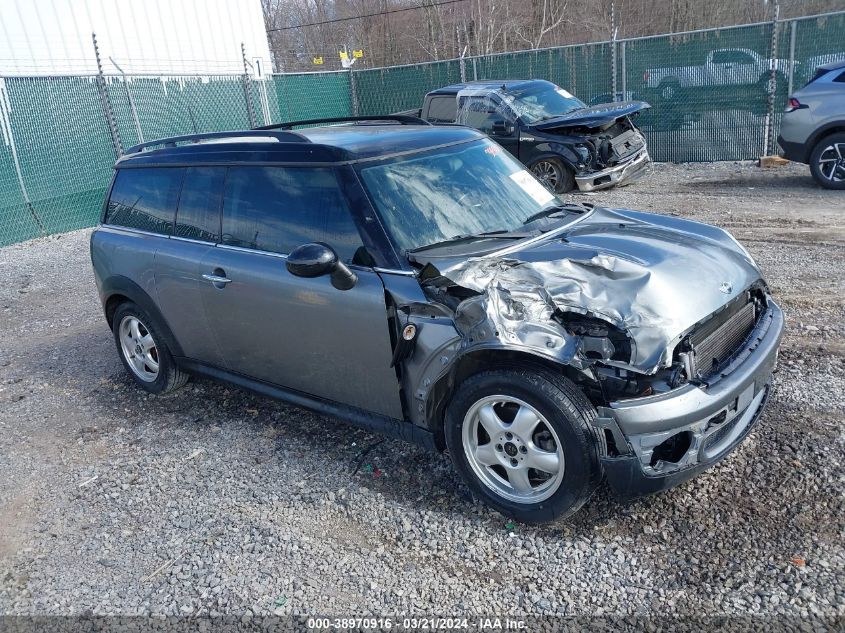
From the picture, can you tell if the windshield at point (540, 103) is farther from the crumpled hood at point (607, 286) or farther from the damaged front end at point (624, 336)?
the damaged front end at point (624, 336)

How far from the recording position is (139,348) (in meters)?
5.31

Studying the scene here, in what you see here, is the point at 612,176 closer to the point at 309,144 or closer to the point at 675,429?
the point at 309,144

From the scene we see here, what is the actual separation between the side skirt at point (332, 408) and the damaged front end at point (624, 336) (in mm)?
141

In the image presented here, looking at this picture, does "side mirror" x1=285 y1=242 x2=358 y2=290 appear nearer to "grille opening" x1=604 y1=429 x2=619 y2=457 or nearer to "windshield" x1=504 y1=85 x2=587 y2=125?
"grille opening" x1=604 y1=429 x2=619 y2=457

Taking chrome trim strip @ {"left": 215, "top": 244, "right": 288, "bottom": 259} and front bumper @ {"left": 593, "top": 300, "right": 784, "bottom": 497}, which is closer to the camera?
front bumper @ {"left": 593, "top": 300, "right": 784, "bottom": 497}

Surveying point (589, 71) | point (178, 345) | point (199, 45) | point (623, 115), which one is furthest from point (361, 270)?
point (199, 45)

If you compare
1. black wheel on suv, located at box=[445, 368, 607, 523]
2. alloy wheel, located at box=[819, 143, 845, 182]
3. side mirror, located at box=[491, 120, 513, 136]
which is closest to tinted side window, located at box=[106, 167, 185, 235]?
black wheel on suv, located at box=[445, 368, 607, 523]

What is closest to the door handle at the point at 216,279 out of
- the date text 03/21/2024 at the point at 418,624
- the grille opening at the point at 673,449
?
the date text 03/21/2024 at the point at 418,624

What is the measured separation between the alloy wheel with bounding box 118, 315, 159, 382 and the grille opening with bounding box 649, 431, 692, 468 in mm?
3620

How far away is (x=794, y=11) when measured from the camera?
85.7ft

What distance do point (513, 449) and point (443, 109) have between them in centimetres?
1013

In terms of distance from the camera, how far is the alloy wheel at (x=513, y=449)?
3156 millimetres

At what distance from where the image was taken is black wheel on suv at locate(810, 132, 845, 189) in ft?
33.0

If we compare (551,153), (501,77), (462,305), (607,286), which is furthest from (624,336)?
(501,77)
